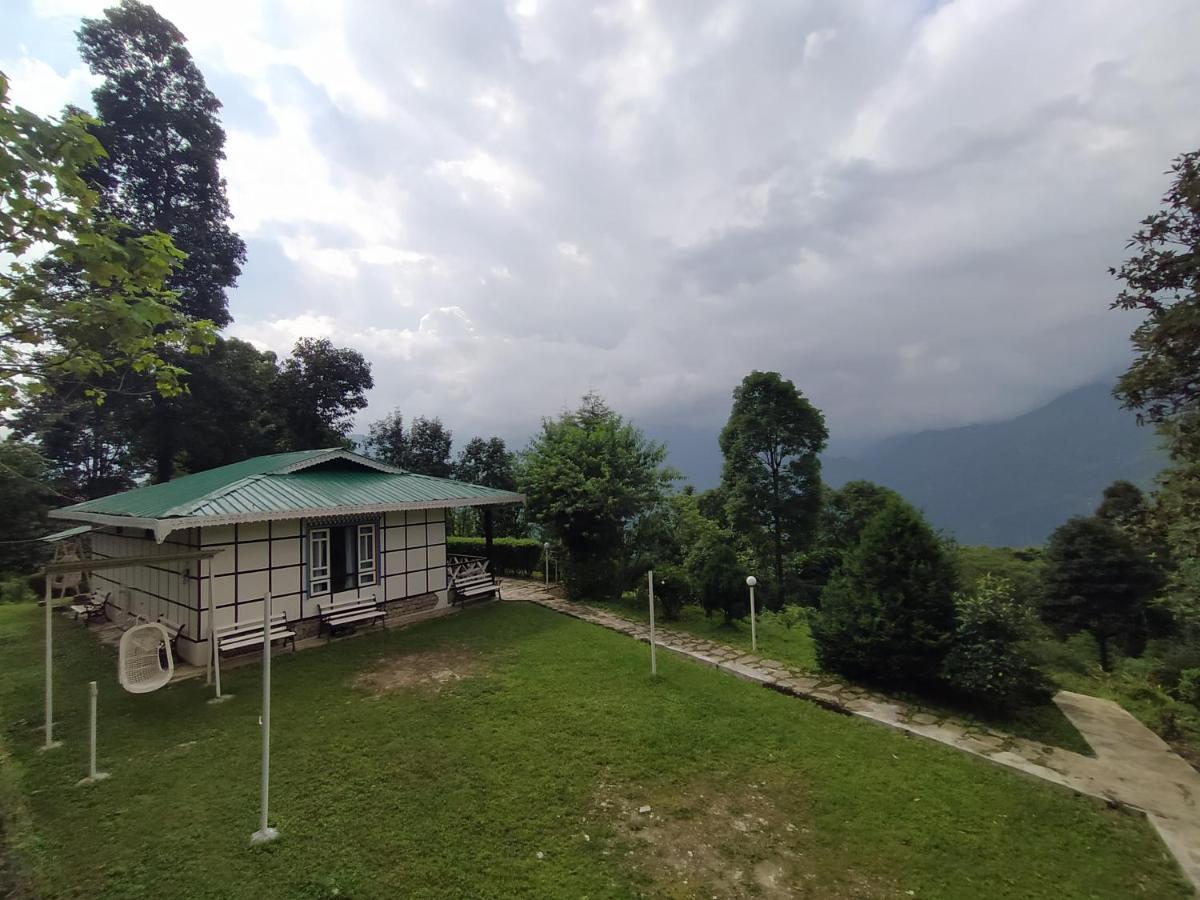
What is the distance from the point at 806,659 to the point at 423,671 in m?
6.55

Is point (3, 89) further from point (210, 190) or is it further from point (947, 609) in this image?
point (210, 190)

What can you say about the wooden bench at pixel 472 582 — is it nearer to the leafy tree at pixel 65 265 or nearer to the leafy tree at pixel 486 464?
the leafy tree at pixel 65 265

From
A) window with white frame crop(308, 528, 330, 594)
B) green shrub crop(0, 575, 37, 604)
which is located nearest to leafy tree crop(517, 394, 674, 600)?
window with white frame crop(308, 528, 330, 594)

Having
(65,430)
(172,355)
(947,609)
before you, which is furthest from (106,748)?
(65,430)

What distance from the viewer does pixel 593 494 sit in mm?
14227

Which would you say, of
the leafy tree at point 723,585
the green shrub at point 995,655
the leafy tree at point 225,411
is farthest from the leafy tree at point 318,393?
the green shrub at point 995,655

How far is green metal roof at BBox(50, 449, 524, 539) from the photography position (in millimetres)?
8758

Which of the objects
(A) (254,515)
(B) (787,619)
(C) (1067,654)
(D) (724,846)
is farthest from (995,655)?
(A) (254,515)

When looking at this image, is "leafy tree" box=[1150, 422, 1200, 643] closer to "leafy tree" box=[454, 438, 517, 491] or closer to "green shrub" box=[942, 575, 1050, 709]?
"green shrub" box=[942, 575, 1050, 709]

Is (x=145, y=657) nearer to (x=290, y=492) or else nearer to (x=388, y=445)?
(x=290, y=492)

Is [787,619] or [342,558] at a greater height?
[342,558]

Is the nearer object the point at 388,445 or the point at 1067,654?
the point at 1067,654

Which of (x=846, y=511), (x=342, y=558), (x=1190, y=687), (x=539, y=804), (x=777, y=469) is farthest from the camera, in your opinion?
(x=846, y=511)

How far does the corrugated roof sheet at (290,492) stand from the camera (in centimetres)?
915
